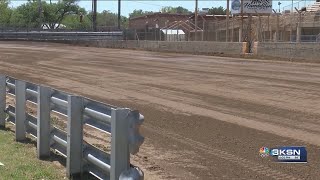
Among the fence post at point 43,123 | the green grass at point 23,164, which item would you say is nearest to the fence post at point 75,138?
the green grass at point 23,164

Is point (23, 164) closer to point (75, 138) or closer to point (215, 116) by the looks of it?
point (75, 138)

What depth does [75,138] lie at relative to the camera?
643cm

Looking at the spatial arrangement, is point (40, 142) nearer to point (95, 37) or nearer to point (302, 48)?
point (302, 48)

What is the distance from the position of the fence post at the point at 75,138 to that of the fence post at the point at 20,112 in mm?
2540

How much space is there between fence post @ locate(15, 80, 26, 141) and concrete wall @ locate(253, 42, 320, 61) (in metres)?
23.8

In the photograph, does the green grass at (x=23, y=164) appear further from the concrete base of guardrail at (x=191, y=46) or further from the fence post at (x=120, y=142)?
the concrete base of guardrail at (x=191, y=46)

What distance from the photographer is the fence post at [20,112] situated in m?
8.69

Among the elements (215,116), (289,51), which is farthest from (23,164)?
(289,51)

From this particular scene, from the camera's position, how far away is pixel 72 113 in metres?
6.36

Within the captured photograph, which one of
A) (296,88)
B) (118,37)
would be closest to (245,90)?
(296,88)

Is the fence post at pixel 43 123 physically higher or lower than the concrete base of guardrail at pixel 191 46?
lower

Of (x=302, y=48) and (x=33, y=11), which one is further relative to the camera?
(x=33, y=11)

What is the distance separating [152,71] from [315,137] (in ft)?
45.4

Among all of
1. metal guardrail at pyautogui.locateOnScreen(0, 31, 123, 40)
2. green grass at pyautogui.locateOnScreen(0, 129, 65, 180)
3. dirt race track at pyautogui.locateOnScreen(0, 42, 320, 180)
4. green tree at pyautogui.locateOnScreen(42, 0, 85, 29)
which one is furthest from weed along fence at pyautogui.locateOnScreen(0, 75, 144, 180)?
green tree at pyautogui.locateOnScreen(42, 0, 85, 29)
